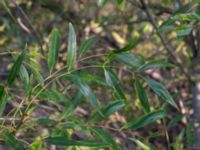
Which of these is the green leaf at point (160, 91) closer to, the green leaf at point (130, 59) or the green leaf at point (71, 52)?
the green leaf at point (130, 59)

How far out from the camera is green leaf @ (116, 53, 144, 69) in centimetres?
117

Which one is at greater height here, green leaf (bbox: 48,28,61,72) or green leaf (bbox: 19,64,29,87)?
green leaf (bbox: 48,28,61,72)

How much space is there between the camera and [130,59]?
3.90ft

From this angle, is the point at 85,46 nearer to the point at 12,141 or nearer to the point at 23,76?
the point at 23,76

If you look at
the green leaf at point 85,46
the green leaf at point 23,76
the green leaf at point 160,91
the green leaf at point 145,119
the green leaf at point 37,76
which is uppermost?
the green leaf at point 85,46

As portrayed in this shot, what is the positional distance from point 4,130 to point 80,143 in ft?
0.50

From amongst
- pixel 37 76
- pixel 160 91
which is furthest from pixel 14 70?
pixel 160 91

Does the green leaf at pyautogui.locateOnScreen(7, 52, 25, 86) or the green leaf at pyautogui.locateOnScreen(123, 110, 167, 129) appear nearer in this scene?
the green leaf at pyautogui.locateOnScreen(7, 52, 25, 86)

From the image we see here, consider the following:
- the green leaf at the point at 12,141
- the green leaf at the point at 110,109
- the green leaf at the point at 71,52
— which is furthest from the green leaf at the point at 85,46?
the green leaf at the point at 12,141

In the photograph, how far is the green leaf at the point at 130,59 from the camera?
1171 millimetres

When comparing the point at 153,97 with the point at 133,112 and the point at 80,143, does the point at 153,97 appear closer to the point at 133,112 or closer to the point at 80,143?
the point at 133,112

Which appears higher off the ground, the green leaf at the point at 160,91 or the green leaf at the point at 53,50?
the green leaf at the point at 53,50

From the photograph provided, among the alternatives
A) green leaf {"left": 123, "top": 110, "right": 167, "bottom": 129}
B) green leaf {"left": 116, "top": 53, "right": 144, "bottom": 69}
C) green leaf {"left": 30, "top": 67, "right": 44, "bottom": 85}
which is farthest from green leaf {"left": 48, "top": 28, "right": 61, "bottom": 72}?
green leaf {"left": 123, "top": 110, "right": 167, "bottom": 129}

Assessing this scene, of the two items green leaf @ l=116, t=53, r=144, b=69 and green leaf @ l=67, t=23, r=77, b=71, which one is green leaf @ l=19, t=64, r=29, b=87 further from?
green leaf @ l=116, t=53, r=144, b=69
